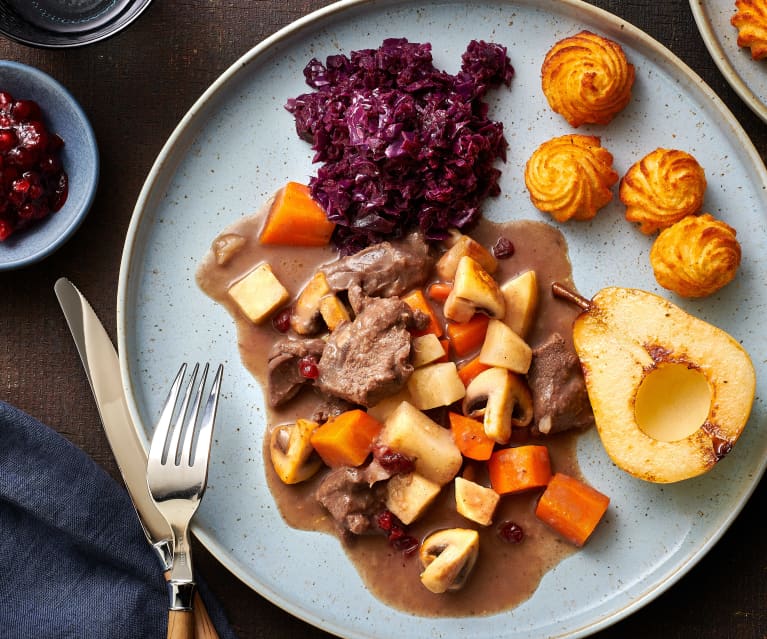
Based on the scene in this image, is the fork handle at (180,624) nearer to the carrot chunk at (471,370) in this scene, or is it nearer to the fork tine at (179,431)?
the fork tine at (179,431)

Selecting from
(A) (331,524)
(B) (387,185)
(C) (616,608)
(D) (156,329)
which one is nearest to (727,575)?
(C) (616,608)

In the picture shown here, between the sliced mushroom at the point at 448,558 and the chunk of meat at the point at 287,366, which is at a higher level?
the chunk of meat at the point at 287,366

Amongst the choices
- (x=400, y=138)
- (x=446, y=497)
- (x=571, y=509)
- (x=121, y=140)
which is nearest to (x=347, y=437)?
(x=446, y=497)

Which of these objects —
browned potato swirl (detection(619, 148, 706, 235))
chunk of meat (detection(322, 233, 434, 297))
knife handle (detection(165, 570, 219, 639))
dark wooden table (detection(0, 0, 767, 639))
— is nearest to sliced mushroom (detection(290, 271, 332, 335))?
chunk of meat (detection(322, 233, 434, 297))

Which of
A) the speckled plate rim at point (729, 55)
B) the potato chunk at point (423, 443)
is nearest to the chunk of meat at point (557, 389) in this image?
the potato chunk at point (423, 443)

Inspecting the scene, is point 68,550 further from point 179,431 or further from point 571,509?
point 571,509
